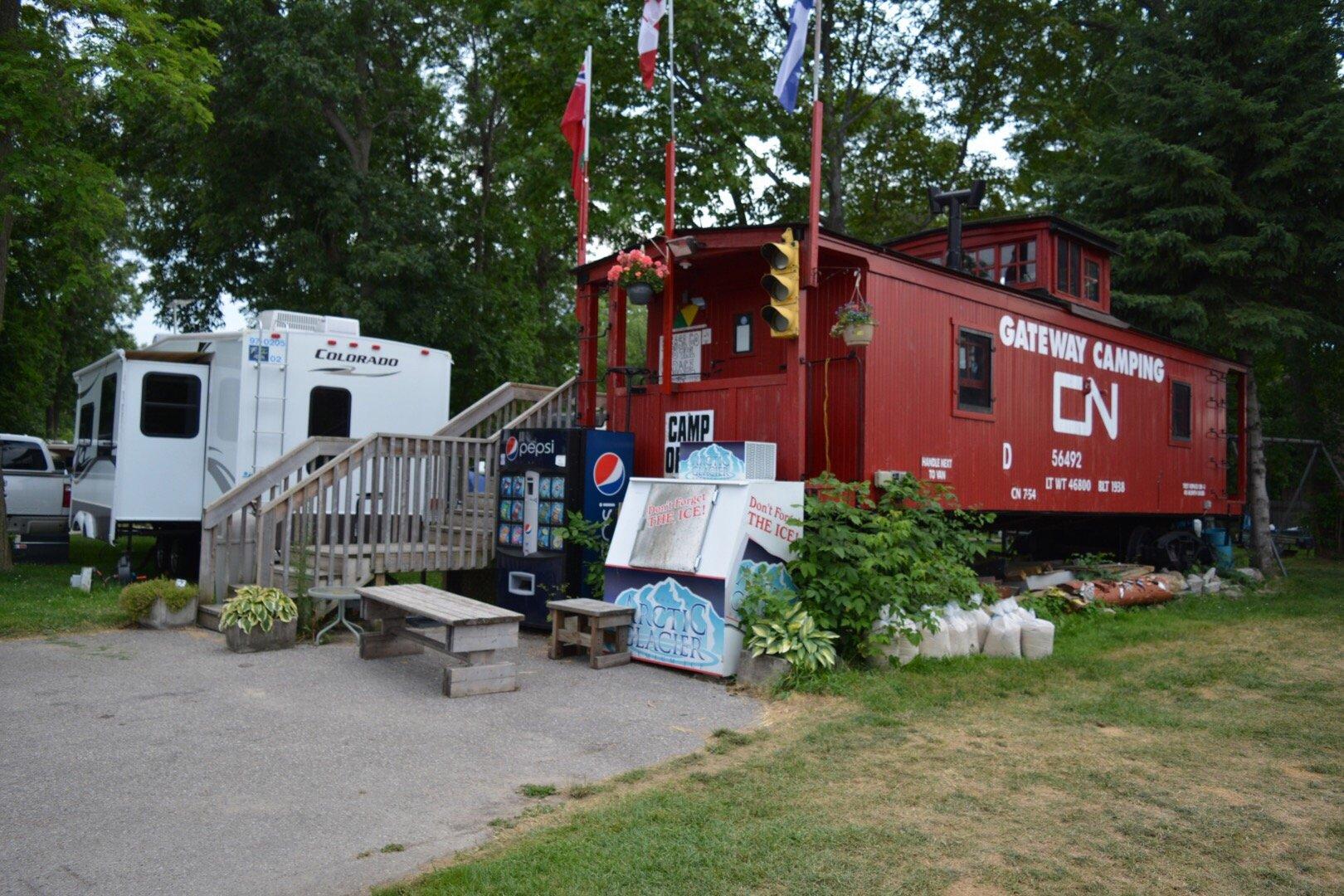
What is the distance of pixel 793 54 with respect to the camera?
9.92m

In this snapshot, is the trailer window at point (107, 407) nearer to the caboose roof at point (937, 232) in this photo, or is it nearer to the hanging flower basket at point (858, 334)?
the caboose roof at point (937, 232)

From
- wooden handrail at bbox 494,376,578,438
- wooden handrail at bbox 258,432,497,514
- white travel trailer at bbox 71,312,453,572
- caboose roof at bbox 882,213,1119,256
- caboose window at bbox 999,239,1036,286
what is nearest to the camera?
wooden handrail at bbox 258,432,497,514

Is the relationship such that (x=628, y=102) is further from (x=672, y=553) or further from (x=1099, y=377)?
(x=672, y=553)

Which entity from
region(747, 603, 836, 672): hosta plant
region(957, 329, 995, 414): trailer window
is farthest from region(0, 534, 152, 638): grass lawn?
region(957, 329, 995, 414): trailer window

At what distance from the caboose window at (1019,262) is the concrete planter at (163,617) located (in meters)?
10.8

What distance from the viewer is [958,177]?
24.2m

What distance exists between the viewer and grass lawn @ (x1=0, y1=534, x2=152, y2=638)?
30.2 feet

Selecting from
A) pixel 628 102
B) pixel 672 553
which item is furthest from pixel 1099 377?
pixel 628 102

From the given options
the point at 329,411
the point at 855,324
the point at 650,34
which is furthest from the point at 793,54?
the point at 329,411

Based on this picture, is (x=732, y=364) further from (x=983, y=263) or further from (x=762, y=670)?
(x=983, y=263)

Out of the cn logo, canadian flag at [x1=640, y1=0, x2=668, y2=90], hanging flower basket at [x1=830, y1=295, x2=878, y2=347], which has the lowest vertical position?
the cn logo

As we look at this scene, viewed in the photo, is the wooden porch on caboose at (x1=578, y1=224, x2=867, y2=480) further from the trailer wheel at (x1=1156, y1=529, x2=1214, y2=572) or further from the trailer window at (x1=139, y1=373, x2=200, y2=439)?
the trailer wheel at (x1=1156, y1=529, x2=1214, y2=572)

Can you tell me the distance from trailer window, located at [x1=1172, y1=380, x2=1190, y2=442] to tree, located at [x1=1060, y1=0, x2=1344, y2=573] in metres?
1.46

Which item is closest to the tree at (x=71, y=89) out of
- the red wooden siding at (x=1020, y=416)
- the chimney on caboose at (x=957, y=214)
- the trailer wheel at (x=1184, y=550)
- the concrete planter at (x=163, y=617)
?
the concrete planter at (x=163, y=617)
